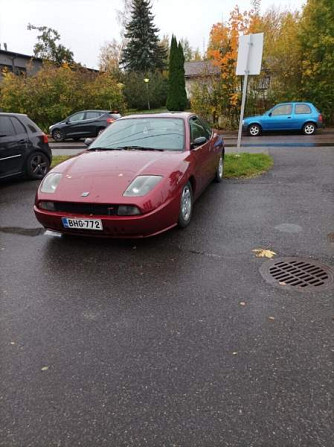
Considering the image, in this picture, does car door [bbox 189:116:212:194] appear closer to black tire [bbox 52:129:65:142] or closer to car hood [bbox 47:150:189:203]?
car hood [bbox 47:150:189:203]

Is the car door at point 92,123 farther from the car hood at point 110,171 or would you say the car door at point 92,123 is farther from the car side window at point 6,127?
the car hood at point 110,171

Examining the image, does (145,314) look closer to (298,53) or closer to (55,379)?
(55,379)

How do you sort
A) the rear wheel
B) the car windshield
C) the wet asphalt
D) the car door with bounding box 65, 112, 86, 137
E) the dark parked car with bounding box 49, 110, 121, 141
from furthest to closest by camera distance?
the car door with bounding box 65, 112, 86, 137
the dark parked car with bounding box 49, 110, 121, 141
the rear wheel
the car windshield
the wet asphalt

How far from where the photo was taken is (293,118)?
1680 cm

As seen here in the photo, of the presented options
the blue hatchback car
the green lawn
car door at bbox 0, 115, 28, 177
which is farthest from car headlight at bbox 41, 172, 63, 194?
the blue hatchback car

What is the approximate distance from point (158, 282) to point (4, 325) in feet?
4.63

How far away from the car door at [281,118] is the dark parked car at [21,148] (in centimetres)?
1185

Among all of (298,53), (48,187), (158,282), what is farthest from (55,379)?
(298,53)

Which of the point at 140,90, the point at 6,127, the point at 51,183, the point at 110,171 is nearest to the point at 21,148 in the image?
the point at 6,127

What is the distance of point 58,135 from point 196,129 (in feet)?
48.5

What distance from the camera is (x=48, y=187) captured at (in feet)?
14.9

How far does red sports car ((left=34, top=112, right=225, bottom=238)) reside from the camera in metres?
4.07

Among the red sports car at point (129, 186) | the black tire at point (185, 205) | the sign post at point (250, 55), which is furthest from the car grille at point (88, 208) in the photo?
the sign post at point (250, 55)

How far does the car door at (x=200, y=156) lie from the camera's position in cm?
541
